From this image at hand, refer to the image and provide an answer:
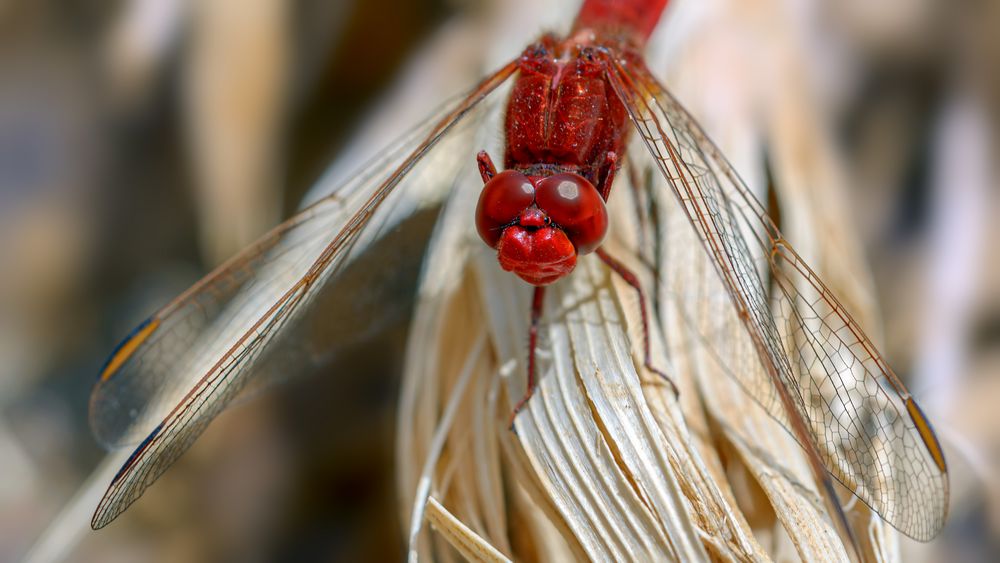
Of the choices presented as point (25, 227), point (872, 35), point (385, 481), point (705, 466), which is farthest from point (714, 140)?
point (25, 227)

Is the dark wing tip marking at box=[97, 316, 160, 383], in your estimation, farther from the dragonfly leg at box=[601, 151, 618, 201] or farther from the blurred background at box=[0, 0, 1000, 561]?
the dragonfly leg at box=[601, 151, 618, 201]

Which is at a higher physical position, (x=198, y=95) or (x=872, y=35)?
(x=198, y=95)

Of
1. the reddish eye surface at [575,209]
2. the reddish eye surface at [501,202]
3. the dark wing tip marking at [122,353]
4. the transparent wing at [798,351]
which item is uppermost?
the dark wing tip marking at [122,353]

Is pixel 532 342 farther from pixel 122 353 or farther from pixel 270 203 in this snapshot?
pixel 270 203

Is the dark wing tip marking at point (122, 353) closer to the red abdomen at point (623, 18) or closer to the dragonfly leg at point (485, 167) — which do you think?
the dragonfly leg at point (485, 167)

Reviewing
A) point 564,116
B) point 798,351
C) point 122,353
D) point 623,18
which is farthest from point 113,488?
point 623,18

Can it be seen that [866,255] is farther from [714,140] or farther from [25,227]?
[25,227]

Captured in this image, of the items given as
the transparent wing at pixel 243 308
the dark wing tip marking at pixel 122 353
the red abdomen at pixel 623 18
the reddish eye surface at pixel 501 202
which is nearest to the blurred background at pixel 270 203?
the red abdomen at pixel 623 18
